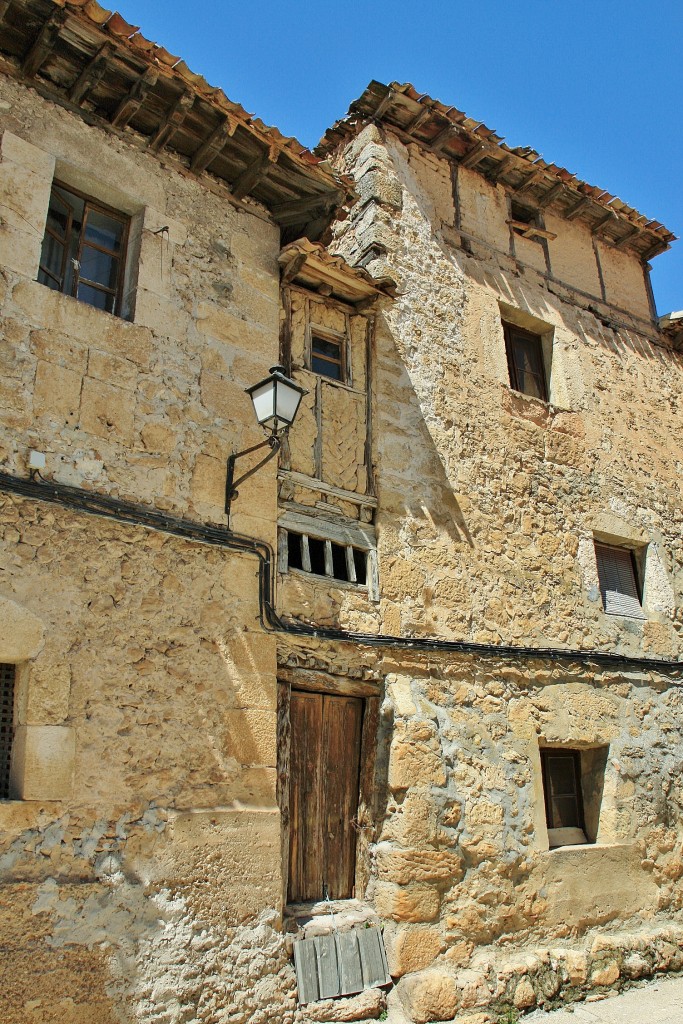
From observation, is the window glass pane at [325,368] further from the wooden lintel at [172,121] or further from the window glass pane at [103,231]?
the wooden lintel at [172,121]

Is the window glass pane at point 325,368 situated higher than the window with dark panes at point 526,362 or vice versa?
the window with dark panes at point 526,362

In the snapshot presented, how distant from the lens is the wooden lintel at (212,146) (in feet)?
19.0

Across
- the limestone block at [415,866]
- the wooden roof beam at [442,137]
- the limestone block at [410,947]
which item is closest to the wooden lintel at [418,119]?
the wooden roof beam at [442,137]

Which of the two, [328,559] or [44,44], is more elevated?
[44,44]

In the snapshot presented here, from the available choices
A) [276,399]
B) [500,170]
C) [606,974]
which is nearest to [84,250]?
[276,399]

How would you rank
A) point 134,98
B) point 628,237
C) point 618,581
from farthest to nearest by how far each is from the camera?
1. point 628,237
2. point 618,581
3. point 134,98

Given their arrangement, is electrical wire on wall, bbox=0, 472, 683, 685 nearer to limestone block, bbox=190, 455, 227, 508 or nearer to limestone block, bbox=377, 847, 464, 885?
limestone block, bbox=190, 455, 227, 508

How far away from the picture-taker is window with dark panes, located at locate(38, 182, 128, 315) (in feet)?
17.6

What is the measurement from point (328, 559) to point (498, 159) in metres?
5.37

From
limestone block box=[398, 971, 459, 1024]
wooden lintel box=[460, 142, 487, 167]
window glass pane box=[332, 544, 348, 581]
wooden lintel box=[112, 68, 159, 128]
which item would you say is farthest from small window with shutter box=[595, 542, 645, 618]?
wooden lintel box=[112, 68, 159, 128]

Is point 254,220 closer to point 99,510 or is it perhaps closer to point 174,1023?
point 99,510

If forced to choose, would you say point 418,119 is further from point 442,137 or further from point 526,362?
point 526,362

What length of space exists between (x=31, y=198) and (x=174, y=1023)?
4.81 m

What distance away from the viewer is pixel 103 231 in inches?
225
